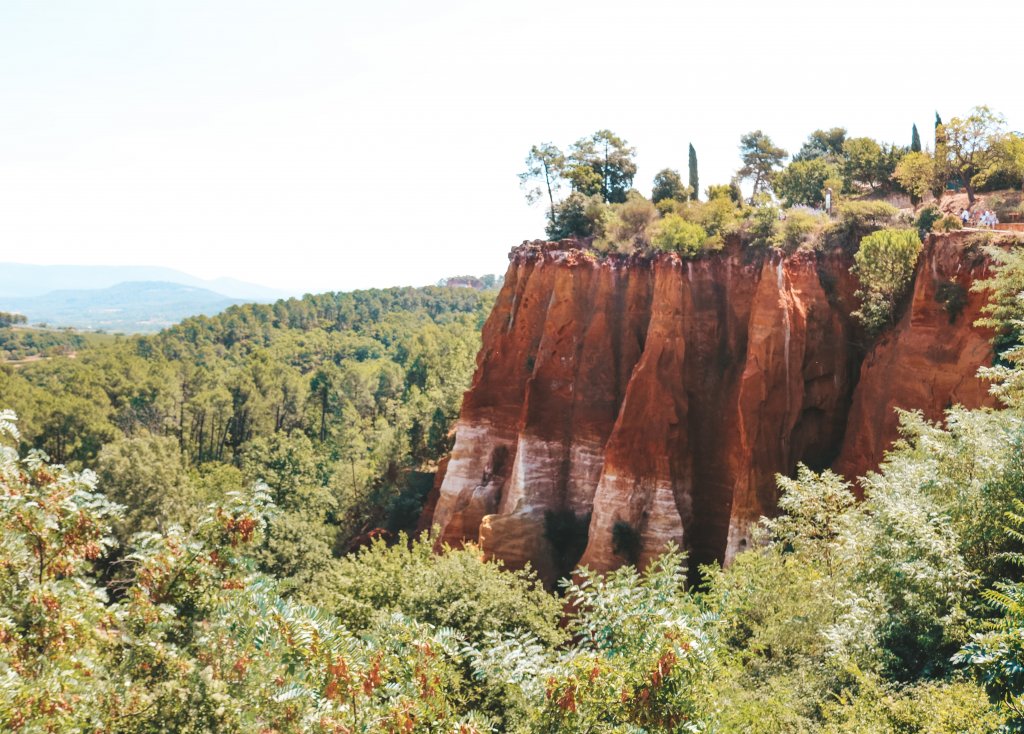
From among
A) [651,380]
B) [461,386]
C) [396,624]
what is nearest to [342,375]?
[461,386]

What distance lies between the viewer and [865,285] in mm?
21406

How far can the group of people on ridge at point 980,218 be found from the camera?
2025 centimetres

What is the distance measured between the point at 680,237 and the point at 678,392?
5.34 metres

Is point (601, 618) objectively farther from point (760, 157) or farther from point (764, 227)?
point (760, 157)

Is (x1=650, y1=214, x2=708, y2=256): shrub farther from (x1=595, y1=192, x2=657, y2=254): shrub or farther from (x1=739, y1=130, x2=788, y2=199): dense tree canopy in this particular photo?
(x1=739, y1=130, x2=788, y2=199): dense tree canopy

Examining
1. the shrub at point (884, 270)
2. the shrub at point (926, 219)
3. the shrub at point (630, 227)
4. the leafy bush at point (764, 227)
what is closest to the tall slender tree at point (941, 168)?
the shrub at point (926, 219)

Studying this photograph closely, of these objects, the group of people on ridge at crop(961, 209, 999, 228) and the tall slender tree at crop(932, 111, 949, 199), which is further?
the tall slender tree at crop(932, 111, 949, 199)

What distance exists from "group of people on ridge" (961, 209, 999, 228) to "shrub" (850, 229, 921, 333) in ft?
6.42

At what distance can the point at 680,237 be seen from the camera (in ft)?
82.2

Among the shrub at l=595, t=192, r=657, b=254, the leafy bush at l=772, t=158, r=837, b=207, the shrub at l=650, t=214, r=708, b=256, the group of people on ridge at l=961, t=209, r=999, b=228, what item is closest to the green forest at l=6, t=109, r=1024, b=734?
the group of people on ridge at l=961, t=209, r=999, b=228

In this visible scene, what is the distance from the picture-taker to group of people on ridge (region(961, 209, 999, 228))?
66.4 feet

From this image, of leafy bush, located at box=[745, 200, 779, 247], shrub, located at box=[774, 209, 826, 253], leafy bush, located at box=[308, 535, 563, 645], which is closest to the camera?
leafy bush, located at box=[308, 535, 563, 645]

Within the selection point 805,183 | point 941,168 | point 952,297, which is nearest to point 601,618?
point 952,297

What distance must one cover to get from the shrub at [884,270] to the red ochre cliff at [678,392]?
17.0 inches
